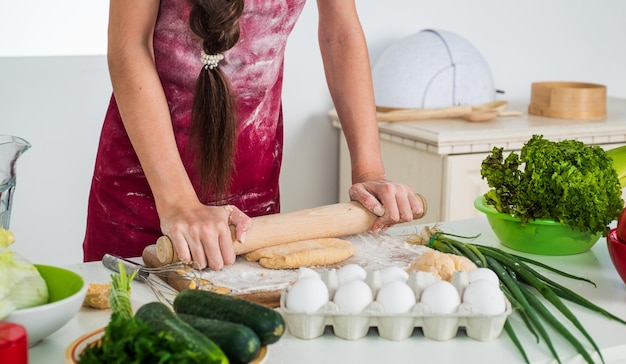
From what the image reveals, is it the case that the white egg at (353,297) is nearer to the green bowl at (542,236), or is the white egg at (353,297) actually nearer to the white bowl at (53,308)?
the white bowl at (53,308)

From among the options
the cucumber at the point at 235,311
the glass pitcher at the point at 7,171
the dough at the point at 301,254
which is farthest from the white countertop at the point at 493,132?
the cucumber at the point at 235,311

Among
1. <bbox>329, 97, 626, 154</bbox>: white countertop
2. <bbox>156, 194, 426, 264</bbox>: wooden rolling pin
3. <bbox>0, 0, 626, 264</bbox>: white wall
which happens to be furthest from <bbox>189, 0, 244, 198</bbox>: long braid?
<bbox>0, 0, 626, 264</bbox>: white wall

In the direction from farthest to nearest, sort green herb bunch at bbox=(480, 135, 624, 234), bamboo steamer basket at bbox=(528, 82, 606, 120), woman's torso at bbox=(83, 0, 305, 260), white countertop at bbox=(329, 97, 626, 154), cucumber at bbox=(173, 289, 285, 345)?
bamboo steamer basket at bbox=(528, 82, 606, 120) → white countertop at bbox=(329, 97, 626, 154) → woman's torso at bbox=(83, 0, 305, 260) → green herb bunch at bbox=(480, 135, 624, 234) → cucumber at bbox=(173, 289, 285, 345)

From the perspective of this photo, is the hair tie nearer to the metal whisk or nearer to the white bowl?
the metal whisk

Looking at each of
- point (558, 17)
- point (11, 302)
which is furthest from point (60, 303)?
point (558, 17)

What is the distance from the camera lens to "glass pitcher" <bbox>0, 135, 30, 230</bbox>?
1.28 m

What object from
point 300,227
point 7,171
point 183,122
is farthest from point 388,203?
point 7,171

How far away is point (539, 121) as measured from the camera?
108 inches

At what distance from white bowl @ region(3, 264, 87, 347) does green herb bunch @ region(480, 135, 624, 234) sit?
79cm

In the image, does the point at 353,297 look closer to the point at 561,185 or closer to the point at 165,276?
the point at 165,276

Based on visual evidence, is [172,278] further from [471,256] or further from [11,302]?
[471,256]

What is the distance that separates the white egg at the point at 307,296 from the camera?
1081 millimetres

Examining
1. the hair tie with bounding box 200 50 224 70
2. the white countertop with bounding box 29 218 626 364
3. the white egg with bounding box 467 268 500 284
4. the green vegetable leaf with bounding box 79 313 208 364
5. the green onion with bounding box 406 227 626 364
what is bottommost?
the white countertop with bounding box 29 218 626 364

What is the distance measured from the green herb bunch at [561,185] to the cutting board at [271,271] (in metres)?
0.21
